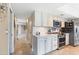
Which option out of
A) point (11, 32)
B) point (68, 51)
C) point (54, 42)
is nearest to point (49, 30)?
point (54, 42)

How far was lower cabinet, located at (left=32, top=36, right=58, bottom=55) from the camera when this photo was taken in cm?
221

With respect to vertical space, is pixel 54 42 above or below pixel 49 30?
below

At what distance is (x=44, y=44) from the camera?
224 centimetres

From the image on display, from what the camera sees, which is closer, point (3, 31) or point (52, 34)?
point (3, 31)

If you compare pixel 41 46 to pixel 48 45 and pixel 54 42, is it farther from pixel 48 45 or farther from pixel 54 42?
pixel 54 42

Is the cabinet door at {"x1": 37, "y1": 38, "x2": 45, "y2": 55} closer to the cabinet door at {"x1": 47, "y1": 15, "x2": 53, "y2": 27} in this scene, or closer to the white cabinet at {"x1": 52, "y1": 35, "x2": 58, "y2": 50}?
the white cabinet at {"x1": 52, "y1": 35, "x2": 58, "y2": 50}

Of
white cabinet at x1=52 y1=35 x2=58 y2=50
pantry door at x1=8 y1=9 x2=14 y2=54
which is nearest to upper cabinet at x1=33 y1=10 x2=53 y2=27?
white cabinet at x1=52 y1=35 x2=58 y2=50

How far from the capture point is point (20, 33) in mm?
2170

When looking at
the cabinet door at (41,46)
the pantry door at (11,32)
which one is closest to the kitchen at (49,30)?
the cabinet door at (41,46)

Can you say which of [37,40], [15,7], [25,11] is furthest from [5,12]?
[37,40]

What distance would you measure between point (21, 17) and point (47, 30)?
0.50 meters

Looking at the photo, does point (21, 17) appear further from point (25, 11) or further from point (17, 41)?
point (17, 41)

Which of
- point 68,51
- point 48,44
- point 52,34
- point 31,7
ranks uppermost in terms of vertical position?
point 31,7
